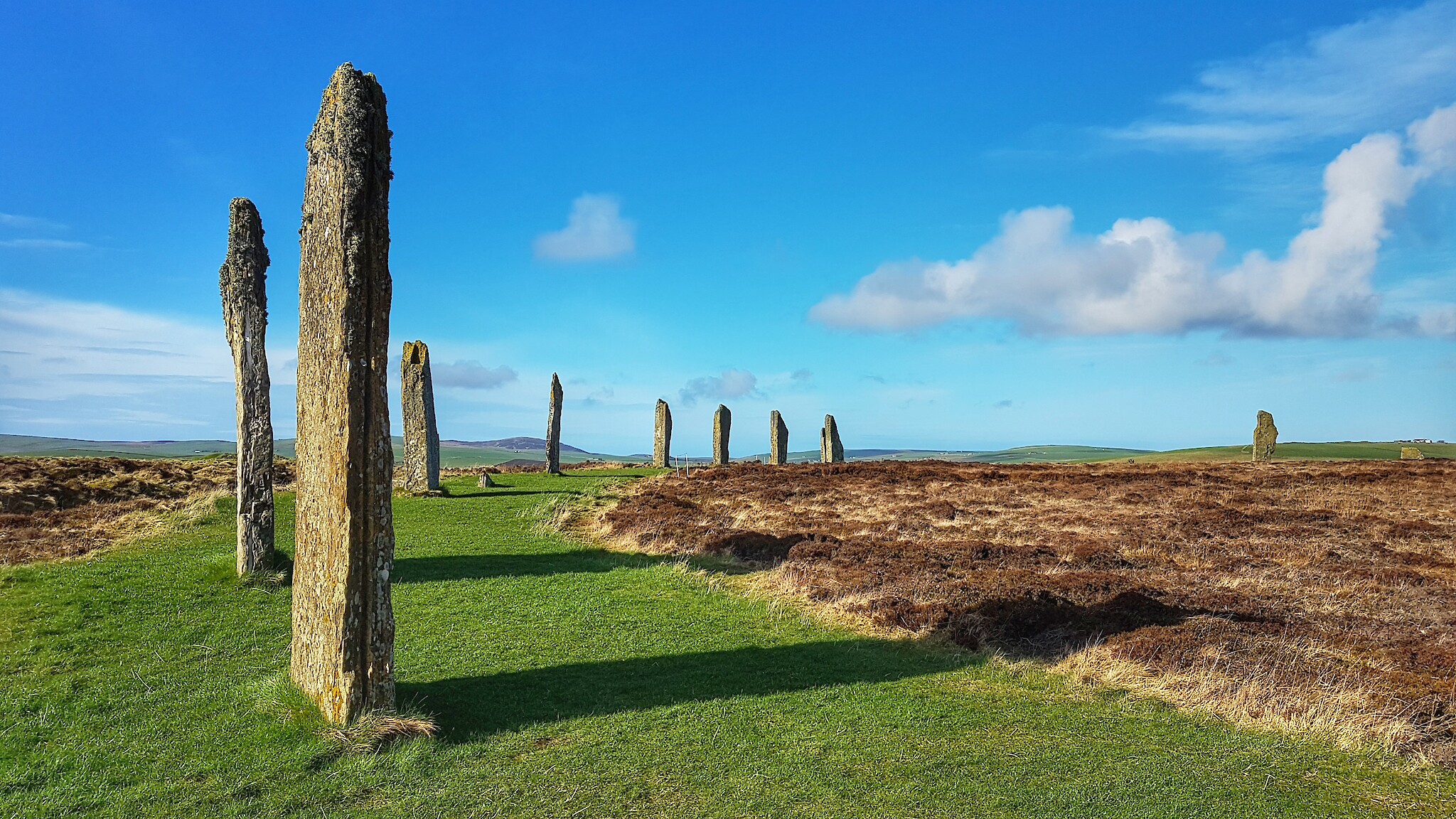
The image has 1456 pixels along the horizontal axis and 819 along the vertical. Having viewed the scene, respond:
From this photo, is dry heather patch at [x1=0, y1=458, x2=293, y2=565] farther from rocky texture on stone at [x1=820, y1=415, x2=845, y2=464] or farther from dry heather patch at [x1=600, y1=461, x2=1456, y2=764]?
rocky texture on stone at [x1=820, y1=415, x2=845, y2=464]

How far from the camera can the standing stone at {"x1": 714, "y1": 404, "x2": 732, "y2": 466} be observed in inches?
1618

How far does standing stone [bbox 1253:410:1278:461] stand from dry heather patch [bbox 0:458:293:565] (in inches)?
1743

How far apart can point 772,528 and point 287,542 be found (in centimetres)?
1064

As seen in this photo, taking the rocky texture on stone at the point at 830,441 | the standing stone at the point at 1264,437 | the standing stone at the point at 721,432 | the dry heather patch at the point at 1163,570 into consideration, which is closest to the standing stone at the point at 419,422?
the dry heather patch at the point at 1163,570

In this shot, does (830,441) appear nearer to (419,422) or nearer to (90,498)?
(419,422)

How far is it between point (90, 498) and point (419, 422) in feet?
28.8

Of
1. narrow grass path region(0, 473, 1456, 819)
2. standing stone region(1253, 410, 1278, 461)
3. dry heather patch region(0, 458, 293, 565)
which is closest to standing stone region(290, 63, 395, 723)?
narrow grass path region(0, 473, 1456, 819)

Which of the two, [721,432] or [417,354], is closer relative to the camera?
[417,354]

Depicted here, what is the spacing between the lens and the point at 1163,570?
1575cm

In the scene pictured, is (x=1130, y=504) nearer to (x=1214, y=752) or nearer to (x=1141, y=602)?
(x=1141, y=602)

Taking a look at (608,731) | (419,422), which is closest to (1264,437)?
(419,422)

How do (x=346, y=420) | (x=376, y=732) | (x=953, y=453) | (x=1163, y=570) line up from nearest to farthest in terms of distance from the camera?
(x=376, y=732)
(x=346, y=420)
(x=1163, y=570)
(x=953, y=453)

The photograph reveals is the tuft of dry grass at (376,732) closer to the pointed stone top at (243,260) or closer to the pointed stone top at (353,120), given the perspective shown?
the pointed stone top at (353,120)

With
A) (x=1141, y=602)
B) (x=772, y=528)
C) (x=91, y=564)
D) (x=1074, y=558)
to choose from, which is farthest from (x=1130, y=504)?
(x=91, y=564)
